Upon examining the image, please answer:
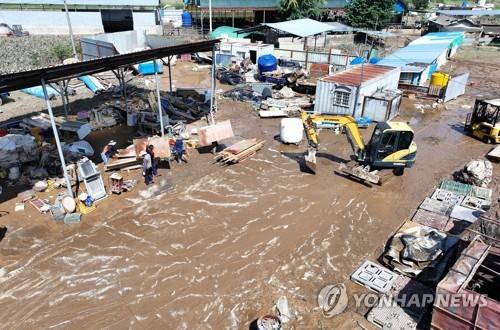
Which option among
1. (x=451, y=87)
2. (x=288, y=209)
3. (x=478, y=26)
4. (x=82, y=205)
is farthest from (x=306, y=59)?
→ (x=478, y=26)

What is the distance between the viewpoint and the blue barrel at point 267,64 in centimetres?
2988

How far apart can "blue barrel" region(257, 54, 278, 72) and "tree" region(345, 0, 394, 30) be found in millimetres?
26350

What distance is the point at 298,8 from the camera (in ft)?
157

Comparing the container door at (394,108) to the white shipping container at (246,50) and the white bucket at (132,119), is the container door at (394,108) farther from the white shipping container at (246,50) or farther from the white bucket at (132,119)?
the white bucket at (132,119)

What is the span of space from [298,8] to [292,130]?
35111mm

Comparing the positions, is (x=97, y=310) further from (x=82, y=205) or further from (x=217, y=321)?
(x=82, y=205)

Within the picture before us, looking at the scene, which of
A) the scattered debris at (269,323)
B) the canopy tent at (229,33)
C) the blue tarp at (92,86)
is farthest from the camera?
the canopy tent at (229,33)

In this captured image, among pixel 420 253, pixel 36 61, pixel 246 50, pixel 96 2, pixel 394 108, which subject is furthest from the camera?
pixel 96 2

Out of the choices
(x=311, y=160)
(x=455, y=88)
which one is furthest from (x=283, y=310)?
(x=455, y=88)

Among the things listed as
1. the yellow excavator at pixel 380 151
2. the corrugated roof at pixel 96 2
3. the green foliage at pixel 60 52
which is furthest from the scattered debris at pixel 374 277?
the corrugated roof at pixel 96 2

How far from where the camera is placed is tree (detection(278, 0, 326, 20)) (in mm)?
47312

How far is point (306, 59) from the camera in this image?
33.0 meters

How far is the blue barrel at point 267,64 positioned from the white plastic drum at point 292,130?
12.5 metres

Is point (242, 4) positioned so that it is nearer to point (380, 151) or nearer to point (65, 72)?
point (380, 151)
